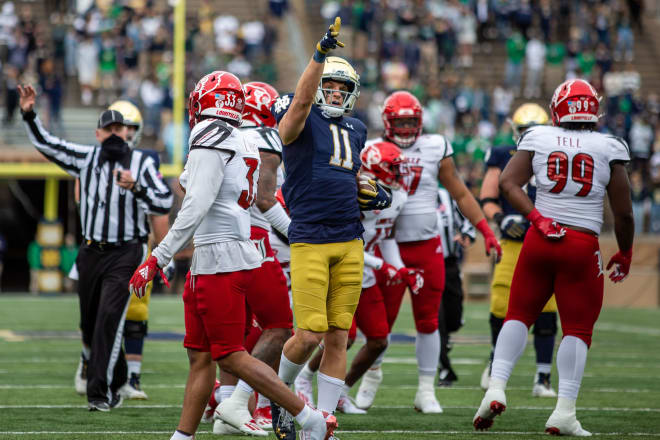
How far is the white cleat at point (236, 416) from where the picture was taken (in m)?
5.39

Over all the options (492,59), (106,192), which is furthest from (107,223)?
(492,59)

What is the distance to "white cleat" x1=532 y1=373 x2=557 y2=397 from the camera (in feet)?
24.6

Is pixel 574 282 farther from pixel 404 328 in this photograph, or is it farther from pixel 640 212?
pixel 640 212

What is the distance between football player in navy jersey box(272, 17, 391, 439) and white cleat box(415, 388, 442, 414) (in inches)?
57.4

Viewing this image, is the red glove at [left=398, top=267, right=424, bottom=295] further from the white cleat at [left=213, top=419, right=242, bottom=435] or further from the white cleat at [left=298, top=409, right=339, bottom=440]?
the white cleat at [left=298, top=409, right=339, bottom=440]

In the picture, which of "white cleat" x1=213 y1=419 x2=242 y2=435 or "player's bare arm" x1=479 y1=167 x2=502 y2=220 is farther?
"player's bare arm" x1=479 y1=167 x2=502 y2=220

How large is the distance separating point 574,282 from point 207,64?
16.3 metres

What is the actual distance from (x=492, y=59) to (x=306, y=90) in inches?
849

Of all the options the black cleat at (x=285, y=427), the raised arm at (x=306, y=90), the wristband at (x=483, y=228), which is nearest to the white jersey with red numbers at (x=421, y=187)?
the wristband at (x=483, y=228)

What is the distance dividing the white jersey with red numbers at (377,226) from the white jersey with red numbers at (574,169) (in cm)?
104

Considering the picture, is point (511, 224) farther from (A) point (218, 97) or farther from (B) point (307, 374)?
(A) point (218, 97)

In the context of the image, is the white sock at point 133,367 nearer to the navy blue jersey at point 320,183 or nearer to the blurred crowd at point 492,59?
the navy blue jersey at point 320,183

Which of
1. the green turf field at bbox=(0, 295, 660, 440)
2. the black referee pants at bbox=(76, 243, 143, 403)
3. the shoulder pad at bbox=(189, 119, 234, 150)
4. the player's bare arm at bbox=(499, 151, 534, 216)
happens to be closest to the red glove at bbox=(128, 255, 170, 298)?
the shoulder pad at bbox=(189, 119, 234, 150)

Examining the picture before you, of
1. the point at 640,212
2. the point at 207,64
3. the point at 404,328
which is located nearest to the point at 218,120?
the point at 404,328
